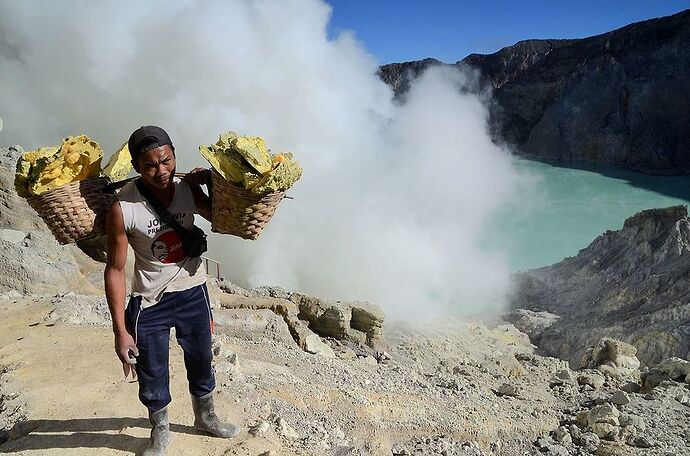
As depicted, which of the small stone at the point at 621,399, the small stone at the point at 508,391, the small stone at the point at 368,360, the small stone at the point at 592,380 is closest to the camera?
the small stone at the point at 621,399

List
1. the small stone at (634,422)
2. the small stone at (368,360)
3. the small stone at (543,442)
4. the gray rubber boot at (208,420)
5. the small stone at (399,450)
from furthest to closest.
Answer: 1. the small stone at (368,360)
2. the small stone at (634,422)
3. the small stone at (543,442)
4. the small stone at (399,450)
5. the gray rubber boot at (208,420)

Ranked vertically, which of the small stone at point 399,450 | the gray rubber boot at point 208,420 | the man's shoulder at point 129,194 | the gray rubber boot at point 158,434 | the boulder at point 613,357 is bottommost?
the gray rubber boot at point 158,434

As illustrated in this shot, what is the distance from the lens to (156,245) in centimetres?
201

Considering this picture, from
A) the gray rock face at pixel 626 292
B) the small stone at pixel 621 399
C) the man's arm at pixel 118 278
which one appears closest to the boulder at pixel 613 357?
the gray rock face at pixel 626 292

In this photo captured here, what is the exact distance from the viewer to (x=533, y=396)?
4.48 m

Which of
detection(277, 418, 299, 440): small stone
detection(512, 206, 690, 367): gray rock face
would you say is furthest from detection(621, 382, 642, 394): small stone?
detection(277, 418, 299, 440): small stone

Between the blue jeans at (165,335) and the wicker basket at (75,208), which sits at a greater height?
the wicker basket at (75,208)

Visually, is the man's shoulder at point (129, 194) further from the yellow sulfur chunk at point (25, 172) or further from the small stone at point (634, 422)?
the small stone at point (634, 422)

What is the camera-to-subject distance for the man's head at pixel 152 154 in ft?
6.06

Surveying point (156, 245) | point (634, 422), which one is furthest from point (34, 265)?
point (634, 422)

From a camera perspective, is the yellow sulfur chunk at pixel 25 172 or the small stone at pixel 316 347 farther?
the small stone at pixel 316 347

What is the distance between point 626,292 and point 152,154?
811 cm

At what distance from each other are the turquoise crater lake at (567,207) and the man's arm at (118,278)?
13083mm

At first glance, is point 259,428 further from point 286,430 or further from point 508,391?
point 508,391
